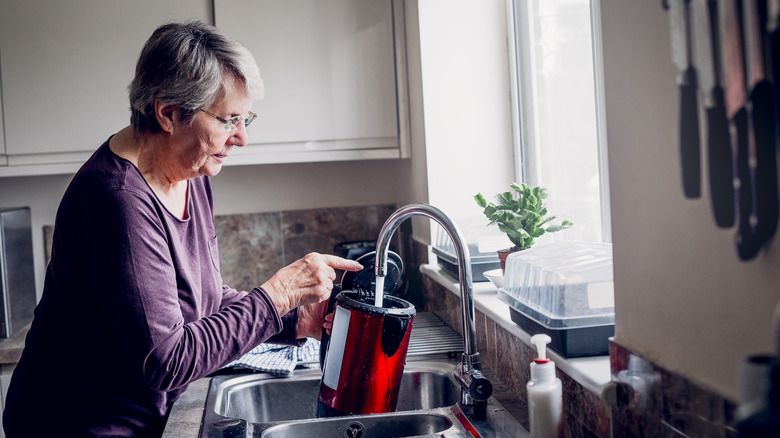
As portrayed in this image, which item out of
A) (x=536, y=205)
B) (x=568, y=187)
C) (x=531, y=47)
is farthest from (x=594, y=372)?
(x=531, y=47)

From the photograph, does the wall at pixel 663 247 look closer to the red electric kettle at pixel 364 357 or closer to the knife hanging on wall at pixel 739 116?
the knife hanging on wall at pixel 739 116

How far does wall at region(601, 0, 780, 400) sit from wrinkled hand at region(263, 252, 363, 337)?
593mm

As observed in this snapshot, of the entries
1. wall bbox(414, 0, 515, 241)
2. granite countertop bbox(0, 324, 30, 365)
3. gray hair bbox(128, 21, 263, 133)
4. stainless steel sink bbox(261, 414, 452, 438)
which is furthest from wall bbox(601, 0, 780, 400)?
granite countertop bbox(0, 324, 30, 365)

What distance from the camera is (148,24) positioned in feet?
7.19

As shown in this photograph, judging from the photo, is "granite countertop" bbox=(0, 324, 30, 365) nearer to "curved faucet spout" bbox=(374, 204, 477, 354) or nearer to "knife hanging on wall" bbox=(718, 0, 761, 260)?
"curved faucet spout" bbox=(374, 204, 477, 354)

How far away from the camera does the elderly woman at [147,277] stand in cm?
115

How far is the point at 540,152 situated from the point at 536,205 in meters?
0.45

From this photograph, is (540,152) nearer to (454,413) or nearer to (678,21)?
(454,413)

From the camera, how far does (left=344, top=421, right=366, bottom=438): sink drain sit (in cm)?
125

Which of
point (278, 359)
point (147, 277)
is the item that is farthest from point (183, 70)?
point (278, 359)

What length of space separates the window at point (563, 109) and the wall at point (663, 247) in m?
0.61

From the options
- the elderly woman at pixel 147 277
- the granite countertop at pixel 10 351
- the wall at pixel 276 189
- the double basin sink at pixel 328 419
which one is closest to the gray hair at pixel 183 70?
the elderly woman at pixel 147 277

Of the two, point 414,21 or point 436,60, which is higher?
point 414,21

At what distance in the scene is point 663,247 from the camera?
77 cm
